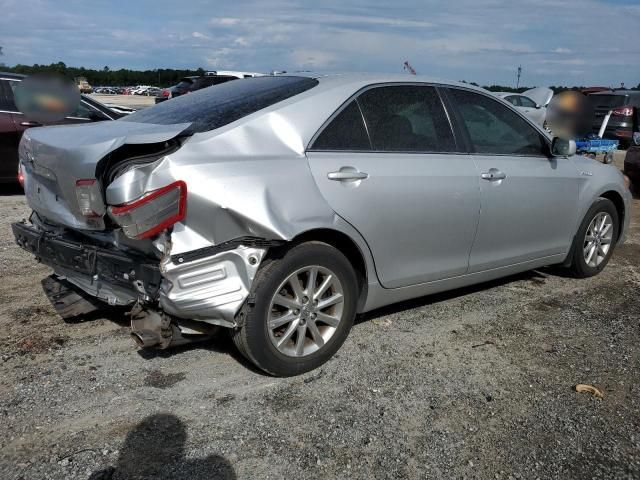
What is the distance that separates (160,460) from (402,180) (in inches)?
82.2

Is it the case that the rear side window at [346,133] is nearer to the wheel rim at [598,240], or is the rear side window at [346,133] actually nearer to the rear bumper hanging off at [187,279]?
the rear bumper hanging off at [187,279]

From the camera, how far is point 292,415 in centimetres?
304

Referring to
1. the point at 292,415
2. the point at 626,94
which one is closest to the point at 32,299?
the point at 292,415

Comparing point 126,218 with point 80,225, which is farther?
point 80,225

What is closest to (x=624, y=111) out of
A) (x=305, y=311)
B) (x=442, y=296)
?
(x=442, y=296)

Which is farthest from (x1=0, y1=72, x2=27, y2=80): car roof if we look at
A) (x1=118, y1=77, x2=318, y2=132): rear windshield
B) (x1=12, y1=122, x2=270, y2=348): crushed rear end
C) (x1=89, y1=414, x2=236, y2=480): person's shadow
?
(x1=89, y1=414, x2=236, y2=480): person's shadow

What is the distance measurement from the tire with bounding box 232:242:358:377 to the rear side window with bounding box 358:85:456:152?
85 cm

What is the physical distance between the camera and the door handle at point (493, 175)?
4.13m

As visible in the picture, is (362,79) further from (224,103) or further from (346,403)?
(346,403)

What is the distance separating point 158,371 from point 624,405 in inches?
104

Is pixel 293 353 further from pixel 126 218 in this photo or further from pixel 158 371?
pixel 126 218

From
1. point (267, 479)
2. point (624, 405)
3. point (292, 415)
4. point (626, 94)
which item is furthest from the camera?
point (626, 94)

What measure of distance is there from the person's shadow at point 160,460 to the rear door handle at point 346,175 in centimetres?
154

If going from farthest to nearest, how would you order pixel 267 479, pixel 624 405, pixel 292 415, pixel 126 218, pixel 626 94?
pixel 626 94 < pixel 624 405 < pixel 292 415 < pixel 126 218 < pixel 267 479
